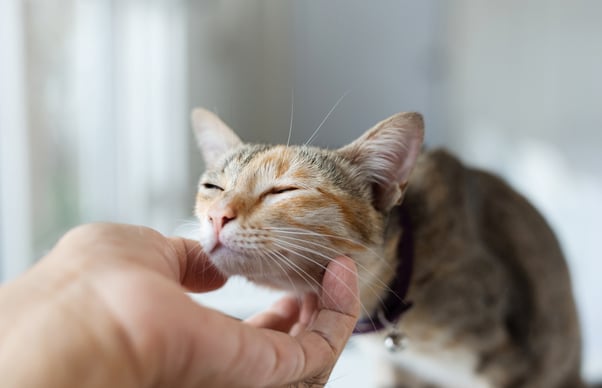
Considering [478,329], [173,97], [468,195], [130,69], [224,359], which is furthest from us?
[173,97]

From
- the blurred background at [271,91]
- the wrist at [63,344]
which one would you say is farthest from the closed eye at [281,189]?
the blurred background at [271,91]

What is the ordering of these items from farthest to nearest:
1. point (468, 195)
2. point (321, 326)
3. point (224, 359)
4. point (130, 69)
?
point (130, 69) < point (468, 195) < point (321, 326) < point (224, 359)

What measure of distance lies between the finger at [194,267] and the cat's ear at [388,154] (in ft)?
0.82

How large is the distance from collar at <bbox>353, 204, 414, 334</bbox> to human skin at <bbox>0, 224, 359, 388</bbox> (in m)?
0.38

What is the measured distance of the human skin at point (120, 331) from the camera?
16.1 inches

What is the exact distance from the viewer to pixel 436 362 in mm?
1111

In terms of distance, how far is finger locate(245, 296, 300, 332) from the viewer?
31.1 inches

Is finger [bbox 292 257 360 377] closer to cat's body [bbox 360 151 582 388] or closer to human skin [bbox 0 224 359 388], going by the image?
human skin [bbox 0 224 359 388]

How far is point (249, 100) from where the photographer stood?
161 centimetres

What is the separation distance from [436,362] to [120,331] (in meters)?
0.82

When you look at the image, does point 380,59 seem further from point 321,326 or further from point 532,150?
point 321,326

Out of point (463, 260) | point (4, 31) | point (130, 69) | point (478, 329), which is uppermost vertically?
point (4, 31)

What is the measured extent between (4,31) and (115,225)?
0.70 m

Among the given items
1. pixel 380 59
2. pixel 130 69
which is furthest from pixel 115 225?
pixel 380 59
